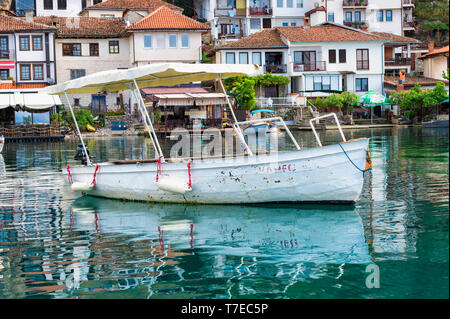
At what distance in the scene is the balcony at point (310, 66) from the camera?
2370 inches

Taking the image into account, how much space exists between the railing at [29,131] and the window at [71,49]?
1511cm

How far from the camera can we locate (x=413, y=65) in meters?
68.5

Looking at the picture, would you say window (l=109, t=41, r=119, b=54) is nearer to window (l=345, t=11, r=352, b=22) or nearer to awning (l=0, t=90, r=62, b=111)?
awning (l=0, t=90, r=62, b=111)

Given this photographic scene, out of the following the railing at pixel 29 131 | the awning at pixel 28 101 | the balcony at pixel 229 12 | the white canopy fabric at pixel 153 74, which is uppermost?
the balcony at pixel 229 12

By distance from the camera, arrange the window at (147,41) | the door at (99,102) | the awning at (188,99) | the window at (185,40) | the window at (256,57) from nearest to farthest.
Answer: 1. the awning at (188,99)
2. the window at (147,41)
3. the window at (185,40)
4. the door at (99,102)
5. the window at (256,57)

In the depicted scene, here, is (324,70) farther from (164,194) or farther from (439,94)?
(164,194)

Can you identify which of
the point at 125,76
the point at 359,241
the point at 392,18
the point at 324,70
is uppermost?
the point at 392,18

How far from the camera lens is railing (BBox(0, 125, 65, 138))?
46.2 meters

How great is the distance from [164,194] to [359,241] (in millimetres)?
5776

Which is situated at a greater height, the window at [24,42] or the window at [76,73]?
the window at [24,42]

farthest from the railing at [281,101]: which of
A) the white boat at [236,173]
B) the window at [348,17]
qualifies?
the white boat at [236,173]

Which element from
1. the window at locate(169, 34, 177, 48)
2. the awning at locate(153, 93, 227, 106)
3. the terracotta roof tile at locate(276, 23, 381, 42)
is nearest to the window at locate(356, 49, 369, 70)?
the terracotta roof tile at locate(276, 23, 381, 42)

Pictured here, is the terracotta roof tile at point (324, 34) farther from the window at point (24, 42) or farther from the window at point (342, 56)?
the window at point (24, 42)
